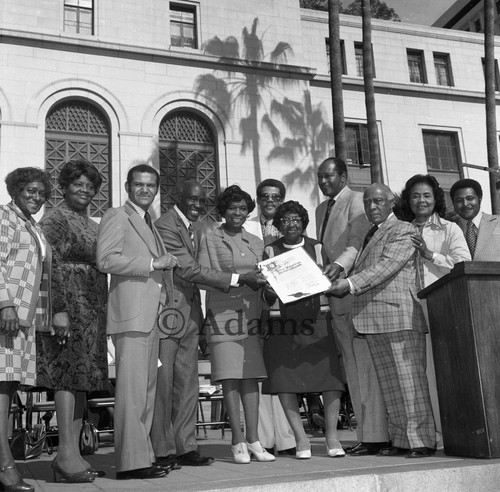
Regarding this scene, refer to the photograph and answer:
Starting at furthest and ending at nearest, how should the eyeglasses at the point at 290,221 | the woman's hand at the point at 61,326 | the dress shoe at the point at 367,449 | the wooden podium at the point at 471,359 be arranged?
the eyeglasses at the point at 290,221, the dress shoe at the point at 367,449, the woman's hand at the point at 61,326, the wooden podium at the point at 471,359

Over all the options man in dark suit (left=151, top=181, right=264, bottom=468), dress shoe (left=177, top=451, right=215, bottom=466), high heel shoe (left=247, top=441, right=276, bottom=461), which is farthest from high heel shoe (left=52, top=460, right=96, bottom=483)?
high heel shoe (left=247, top=441, right=276, bottom=461)

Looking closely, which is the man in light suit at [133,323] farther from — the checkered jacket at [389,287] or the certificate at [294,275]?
the checkered jacket at [389,287]

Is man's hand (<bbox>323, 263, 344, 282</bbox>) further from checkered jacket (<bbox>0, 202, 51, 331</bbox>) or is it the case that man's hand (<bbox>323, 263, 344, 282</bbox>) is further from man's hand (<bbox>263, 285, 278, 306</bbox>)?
checkered jacket (<bbox>0, 202, 51, 331</bbox>)

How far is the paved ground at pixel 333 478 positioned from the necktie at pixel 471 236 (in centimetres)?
259

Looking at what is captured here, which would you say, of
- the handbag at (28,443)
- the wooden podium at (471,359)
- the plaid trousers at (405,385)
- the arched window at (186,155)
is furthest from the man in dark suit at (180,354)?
the arched window at (186,155)

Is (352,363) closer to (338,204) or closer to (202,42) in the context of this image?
(338,204)

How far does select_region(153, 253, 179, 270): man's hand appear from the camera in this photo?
472cm

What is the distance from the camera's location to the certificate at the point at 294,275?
5.02 meters

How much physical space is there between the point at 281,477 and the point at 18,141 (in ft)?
47.6

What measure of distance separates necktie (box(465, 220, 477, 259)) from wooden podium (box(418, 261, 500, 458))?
183cm

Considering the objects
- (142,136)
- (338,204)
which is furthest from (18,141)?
(338,204)

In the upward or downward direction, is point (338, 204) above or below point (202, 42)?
below

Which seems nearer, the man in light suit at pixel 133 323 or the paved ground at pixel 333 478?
the paved ground at pixel 333 478

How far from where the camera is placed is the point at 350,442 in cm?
699
